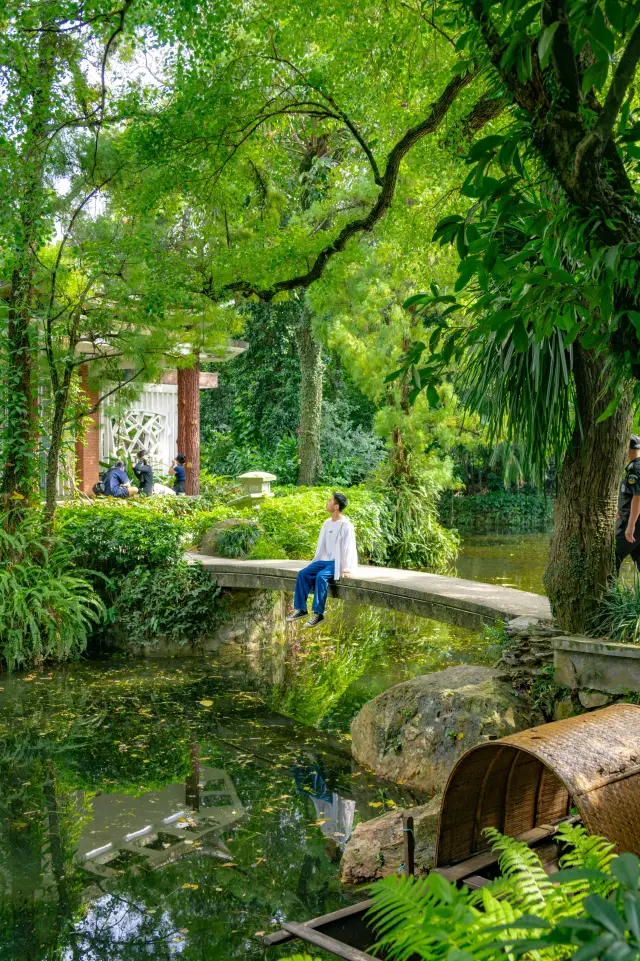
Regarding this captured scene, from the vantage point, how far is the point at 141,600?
10.7 m

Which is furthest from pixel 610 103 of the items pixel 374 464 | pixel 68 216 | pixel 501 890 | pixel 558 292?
pixel 374 464

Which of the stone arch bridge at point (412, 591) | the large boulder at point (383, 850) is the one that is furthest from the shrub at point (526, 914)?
the stone arch bridge at point (412, 591)

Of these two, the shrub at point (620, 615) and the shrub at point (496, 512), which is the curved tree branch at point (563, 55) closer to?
the shrub at point (620, 615)

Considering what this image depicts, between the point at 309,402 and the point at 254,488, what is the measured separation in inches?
190

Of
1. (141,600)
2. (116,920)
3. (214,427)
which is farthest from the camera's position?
(214,427)

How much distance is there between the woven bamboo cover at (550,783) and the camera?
2.90 metres

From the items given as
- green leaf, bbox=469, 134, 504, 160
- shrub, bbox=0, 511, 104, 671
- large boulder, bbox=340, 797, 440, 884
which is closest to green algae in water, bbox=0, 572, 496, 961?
large boulder, bbox=340, 797, 440, 884

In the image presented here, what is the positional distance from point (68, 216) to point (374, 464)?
15.4 metres

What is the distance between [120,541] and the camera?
10.8 metres

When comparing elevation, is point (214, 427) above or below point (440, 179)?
below

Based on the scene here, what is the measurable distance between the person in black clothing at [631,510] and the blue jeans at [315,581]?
3296mm

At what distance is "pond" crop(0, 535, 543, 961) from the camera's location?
4430 millimetres

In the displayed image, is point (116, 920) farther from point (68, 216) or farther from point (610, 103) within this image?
point (68, 216)

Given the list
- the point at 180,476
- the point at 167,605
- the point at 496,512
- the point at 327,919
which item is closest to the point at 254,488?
the point at 180,476
